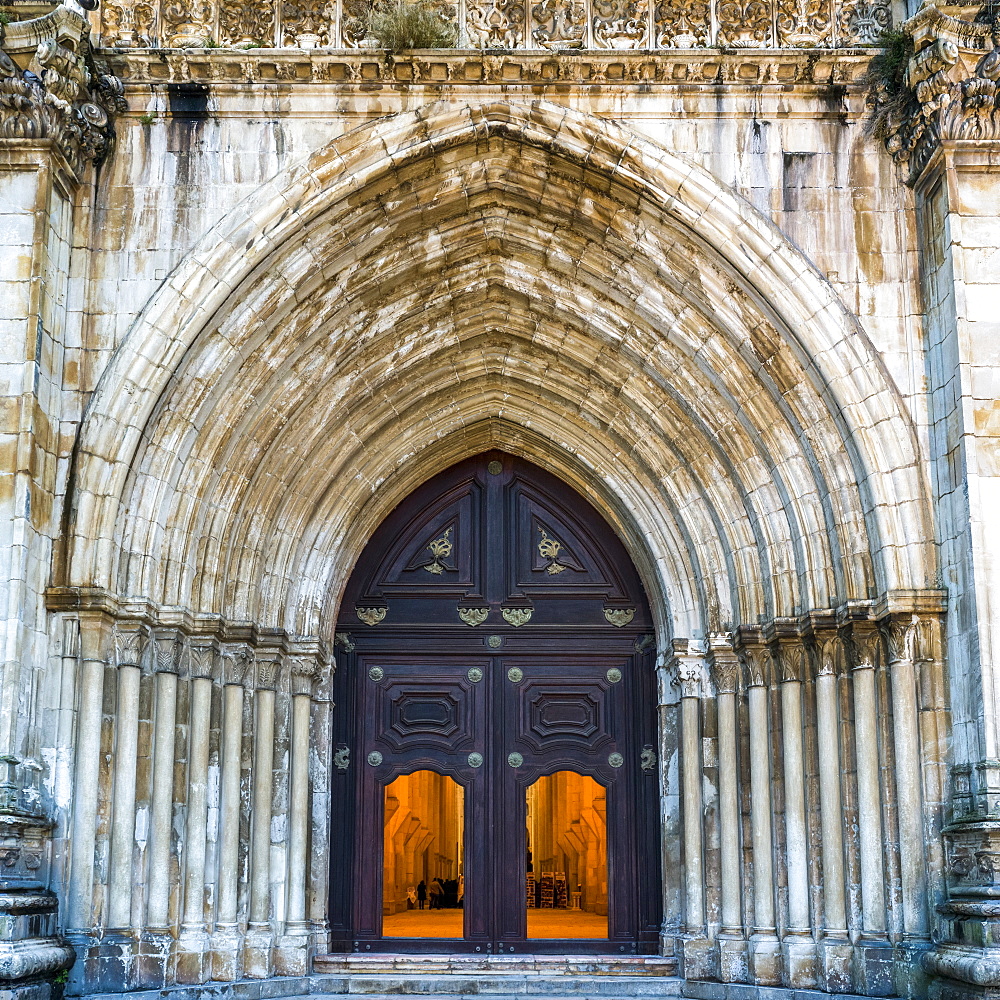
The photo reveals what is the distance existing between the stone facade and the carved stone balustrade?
1.0 inches

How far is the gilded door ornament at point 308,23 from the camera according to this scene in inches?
336

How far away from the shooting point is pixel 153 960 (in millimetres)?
7828

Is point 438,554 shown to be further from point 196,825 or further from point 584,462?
point 196,825

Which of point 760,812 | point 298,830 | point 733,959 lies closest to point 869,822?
point 760,812

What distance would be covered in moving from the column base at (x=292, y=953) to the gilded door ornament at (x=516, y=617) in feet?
8.39

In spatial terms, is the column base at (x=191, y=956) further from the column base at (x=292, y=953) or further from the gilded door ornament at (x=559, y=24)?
the gilded door ornament at (x=559, y=24)

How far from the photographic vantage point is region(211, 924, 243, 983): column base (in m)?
8.34

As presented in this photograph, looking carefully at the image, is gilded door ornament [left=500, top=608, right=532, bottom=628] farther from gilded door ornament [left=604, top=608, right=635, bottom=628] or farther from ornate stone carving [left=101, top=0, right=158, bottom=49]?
ornate stone carving [left=101, top=0, right=158, bottom=49]

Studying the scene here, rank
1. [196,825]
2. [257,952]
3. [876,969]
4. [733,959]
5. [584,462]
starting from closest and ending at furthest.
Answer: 1. [876,969]
2. [196,825]
3. [733,959]
4. [257,952]
5. [584,462]

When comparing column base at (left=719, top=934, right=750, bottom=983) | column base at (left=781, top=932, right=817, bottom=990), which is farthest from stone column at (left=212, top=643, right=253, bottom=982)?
column base at (left=781, top=932, right=817, bottom=990)

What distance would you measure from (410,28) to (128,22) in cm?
178

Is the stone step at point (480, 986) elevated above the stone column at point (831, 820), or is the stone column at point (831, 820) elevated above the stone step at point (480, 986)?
the stone column at point (831, 820)

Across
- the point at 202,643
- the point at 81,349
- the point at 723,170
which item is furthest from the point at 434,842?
the point at 723,170

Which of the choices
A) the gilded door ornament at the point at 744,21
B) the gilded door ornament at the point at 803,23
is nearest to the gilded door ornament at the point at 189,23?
the gilded door ornament at the point at 744,21
